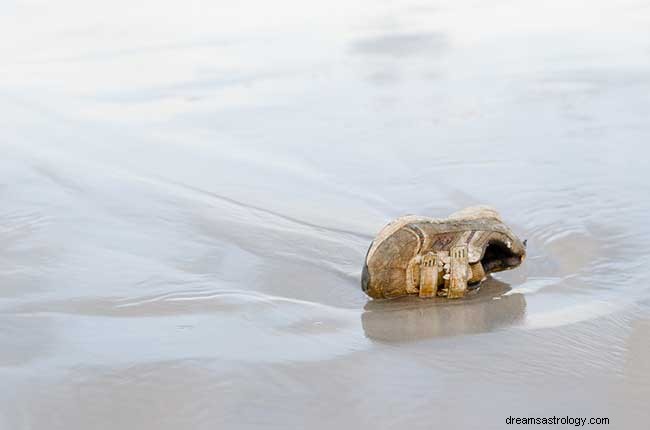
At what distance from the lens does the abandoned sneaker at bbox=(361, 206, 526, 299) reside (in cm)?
376

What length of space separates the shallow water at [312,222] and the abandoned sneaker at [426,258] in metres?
0.09

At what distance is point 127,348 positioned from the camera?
3250mm

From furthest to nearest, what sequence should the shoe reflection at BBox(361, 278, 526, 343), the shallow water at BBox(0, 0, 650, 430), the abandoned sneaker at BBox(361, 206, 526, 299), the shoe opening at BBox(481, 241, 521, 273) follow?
the shoe opening at BBox(481, 241, 521, 273) → the abandoned sneaker at BBox(361, 206, 526, 299) → the shoe reflection at BBox(361, 278, 526, 343) → the shallow water at BBox(0, 0, 650, 430)

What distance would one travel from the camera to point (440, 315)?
3.66m

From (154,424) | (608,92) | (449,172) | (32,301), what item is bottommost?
(154,424)

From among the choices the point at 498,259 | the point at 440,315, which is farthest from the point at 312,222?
the point at 440,315

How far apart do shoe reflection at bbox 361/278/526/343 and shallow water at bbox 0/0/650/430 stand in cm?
1

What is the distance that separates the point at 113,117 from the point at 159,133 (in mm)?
627

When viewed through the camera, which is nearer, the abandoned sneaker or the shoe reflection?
the shoe reflection

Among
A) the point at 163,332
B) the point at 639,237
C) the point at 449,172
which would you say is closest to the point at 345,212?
the point at 449,172

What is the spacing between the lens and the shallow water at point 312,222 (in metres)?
3.00

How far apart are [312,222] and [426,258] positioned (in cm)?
126

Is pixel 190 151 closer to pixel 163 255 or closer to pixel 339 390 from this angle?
pixel 163 255

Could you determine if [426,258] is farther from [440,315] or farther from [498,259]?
[498,259]
